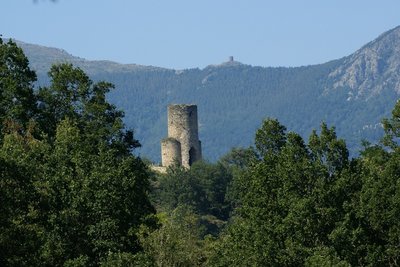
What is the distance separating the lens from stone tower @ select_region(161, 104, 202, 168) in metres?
124

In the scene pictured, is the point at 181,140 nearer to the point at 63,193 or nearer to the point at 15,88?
the point at 15,88

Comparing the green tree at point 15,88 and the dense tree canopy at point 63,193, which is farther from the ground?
the green tree at point 15,88

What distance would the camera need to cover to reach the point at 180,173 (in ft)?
379

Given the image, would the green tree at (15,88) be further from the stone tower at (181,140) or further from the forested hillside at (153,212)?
the stone tower at (181,140)

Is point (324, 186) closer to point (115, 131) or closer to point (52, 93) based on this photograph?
point (115, 131)

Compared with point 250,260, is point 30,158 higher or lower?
higher

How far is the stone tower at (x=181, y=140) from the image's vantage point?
123625 mm

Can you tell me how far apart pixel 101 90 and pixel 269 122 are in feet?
32.4

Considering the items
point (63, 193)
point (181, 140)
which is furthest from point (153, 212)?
point (181, 140)

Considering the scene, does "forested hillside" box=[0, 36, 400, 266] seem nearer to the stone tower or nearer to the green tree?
the green tree

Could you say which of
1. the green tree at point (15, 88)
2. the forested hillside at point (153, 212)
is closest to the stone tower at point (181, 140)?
the green tree at point (15, 88)

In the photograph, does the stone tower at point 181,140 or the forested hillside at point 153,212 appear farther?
the stone tower at point 181,140

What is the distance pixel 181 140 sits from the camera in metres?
124

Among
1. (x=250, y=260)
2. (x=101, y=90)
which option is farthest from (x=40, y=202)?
(x=101, y=90)
